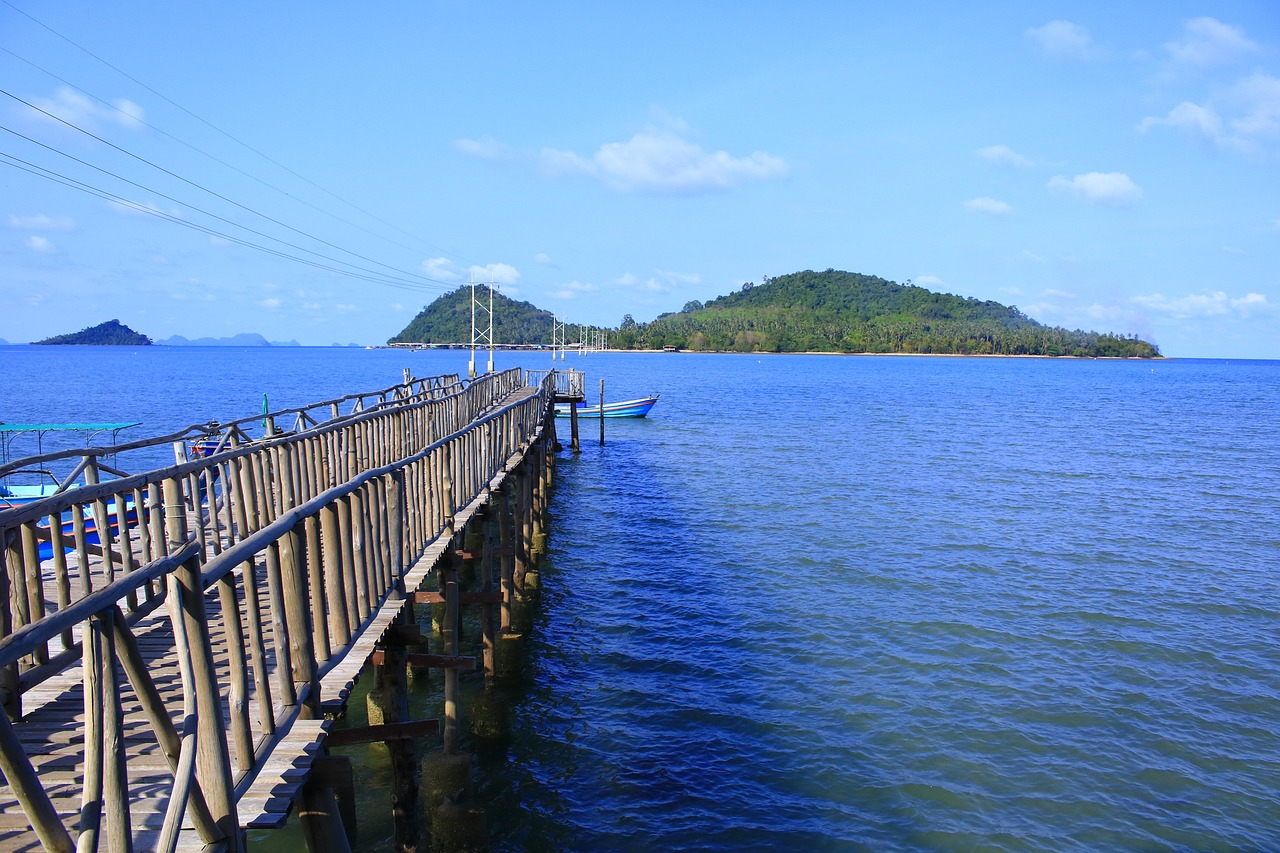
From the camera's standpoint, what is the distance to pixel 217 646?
21.1 ft

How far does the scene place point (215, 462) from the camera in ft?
27.9

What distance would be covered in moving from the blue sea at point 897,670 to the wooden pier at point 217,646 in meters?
2.65

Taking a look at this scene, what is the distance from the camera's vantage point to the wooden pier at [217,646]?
3.05m

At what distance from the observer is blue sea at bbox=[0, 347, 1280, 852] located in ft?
32.3

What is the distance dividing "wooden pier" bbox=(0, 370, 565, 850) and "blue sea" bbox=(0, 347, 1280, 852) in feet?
8.71

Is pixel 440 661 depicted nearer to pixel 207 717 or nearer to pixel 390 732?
pixel 390 732

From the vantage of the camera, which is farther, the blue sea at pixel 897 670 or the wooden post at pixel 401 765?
the blue sea at pixel 897 670

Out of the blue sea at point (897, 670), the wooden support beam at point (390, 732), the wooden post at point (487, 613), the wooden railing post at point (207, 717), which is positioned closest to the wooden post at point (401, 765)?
the wooden support beam at point (390, 732)

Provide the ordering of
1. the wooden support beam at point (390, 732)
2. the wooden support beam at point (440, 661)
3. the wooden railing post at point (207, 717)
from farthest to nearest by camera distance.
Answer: the wooden support beam at point (440, 661), the wooden support beam at point (390, 732), the wooden railing post at point (207, 717)

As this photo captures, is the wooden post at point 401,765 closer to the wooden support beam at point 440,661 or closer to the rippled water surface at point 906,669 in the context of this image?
the wooden support beam at point 440,661

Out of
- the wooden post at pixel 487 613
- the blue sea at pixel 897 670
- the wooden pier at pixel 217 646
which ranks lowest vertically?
the blue sea at pixel 897 670

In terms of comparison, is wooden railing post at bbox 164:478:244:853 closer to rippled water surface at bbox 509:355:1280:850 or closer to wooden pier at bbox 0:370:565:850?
wooden pier at bbox 0:370:565:850

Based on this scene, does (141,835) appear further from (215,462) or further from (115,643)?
(215,462)

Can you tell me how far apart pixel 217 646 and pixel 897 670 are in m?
10.7
